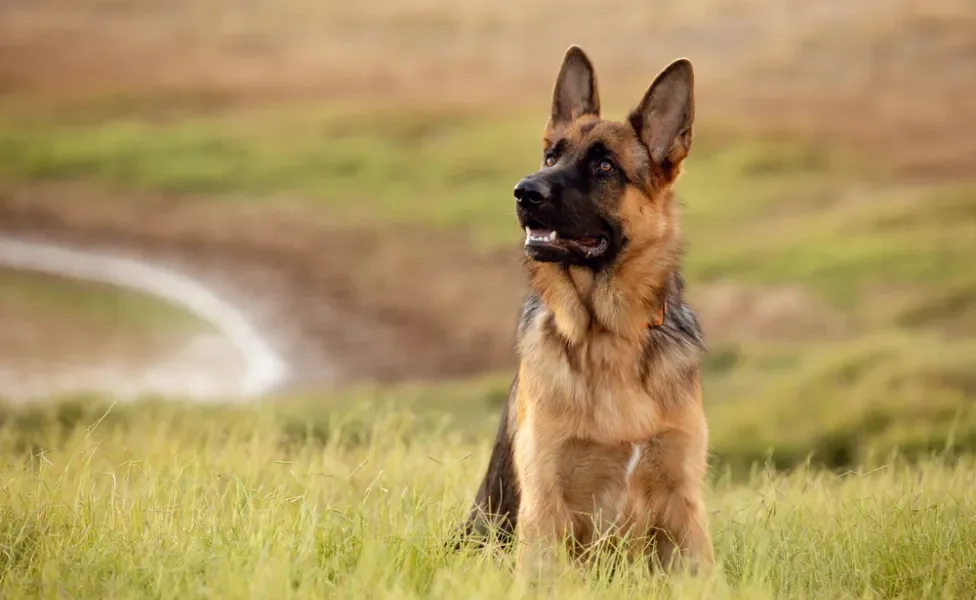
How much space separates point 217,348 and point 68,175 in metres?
10.3

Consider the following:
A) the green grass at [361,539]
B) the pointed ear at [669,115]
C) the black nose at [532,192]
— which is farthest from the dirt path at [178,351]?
the pointed ear at [669,115]

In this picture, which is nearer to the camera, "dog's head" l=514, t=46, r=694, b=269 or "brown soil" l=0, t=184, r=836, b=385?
"dog's head" l=514, t=46, r=694, b=269

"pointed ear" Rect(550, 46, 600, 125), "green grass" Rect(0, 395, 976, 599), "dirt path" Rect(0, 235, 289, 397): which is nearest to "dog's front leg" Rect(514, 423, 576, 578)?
"green grass" Rect(0, 395, 976, 599)

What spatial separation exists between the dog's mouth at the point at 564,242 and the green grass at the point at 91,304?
11207mm

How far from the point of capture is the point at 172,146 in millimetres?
25844

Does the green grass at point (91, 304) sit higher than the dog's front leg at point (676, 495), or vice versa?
the green grass at point (91, 304)

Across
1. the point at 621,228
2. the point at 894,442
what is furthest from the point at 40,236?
the point at 621,228

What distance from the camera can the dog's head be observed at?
4.89 meters

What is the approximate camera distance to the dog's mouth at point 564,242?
4902 mm

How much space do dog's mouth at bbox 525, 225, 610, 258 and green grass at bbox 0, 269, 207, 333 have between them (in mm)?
11207

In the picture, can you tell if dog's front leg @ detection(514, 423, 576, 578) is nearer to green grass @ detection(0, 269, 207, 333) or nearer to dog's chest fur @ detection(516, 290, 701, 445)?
dog's chest fur @ detection(516, 290, 701, 445)

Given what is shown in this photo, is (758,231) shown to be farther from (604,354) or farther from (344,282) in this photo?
(604,354)

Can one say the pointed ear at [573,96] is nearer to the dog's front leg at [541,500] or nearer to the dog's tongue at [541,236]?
the dog's tongue at [541,236]

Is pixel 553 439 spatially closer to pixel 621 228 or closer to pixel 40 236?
pixel 621 228
